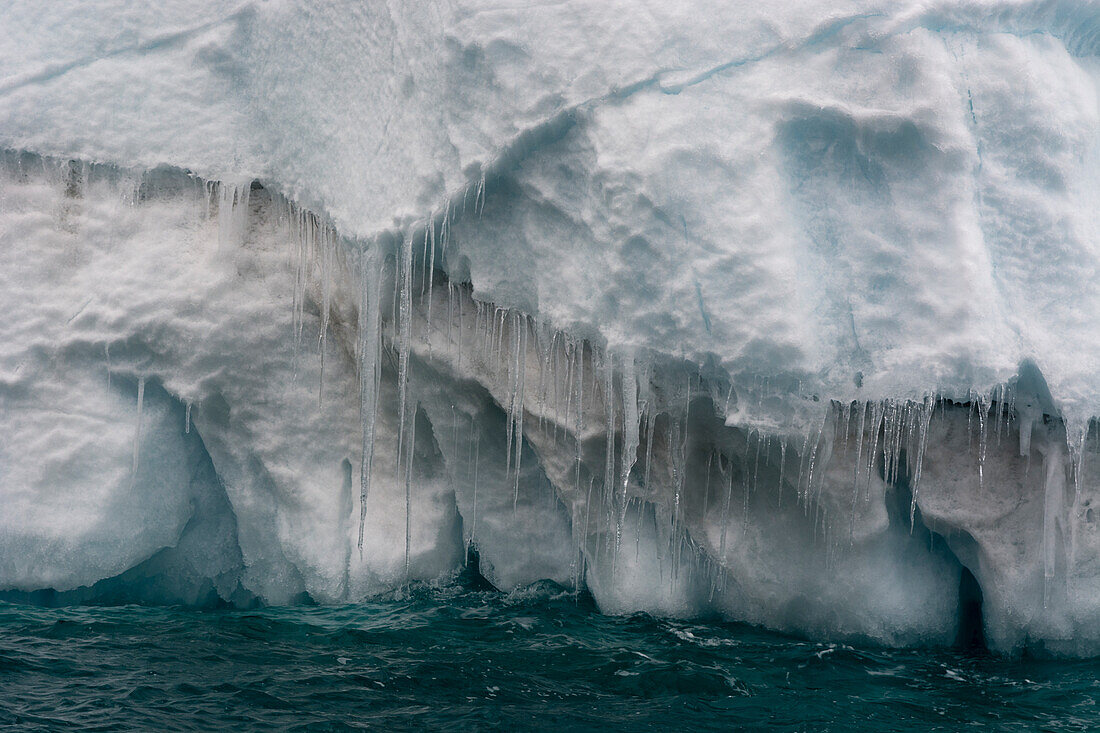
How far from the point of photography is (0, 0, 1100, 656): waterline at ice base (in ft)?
17.1

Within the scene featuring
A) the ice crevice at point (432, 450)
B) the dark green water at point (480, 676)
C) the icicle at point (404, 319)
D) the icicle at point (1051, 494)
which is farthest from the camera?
the icicle at point (404, 319)

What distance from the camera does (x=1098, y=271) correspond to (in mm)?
5223

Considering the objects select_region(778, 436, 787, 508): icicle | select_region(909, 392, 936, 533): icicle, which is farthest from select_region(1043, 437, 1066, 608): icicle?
select_region(778, 436, 787, 508): icicle

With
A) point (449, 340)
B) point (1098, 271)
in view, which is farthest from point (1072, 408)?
point (449, 340)

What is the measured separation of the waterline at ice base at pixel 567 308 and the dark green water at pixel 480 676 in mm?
357

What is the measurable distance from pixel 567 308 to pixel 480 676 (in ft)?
7.05

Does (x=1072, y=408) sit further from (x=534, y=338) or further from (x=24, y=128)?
(x=24, y=128)

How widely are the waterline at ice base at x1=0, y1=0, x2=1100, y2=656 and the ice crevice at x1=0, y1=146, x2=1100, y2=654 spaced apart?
2 cm

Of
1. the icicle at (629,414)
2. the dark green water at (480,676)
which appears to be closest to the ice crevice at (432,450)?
the icicle at (629,414)

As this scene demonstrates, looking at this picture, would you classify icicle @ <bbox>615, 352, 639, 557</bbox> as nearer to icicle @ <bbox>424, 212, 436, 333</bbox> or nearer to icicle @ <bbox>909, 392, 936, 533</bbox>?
icicle @ <bbox>424, 212, 436, 333</bbox>

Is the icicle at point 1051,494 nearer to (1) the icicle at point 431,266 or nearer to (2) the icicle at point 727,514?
(2) the icicle at point 727,514

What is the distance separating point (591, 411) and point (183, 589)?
123 inches

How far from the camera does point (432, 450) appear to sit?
6.51m

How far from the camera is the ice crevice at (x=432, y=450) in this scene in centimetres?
541
